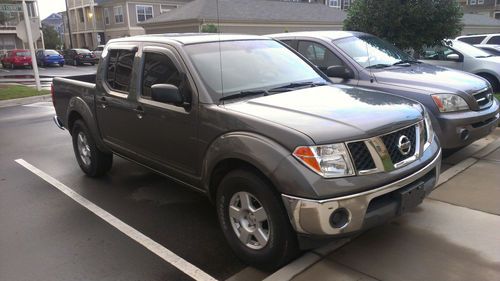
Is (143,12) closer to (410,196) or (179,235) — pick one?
(179,235)

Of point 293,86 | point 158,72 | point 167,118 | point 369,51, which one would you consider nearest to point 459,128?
point 369,51

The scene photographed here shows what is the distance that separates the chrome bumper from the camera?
2.96 metres

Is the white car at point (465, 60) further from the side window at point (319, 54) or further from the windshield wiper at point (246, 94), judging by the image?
the windshield wiper at point (246, 94)

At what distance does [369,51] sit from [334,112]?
3542mm

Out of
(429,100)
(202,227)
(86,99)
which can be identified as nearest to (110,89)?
(86,99)

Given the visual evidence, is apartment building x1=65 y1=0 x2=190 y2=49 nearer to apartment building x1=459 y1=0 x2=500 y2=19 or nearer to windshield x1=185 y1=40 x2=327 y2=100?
windshield x1=185 y1=40 x2=327 y2=100

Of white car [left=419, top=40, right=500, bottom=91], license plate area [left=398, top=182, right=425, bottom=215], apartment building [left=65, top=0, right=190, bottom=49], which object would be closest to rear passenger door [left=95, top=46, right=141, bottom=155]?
license plate area [left=398, top=182, right=425, bottom=215]

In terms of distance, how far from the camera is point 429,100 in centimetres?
532

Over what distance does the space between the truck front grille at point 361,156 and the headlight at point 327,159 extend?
0.19 feet

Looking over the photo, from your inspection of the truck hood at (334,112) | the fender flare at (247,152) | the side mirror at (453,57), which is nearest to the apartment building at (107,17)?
the side mirror at (453,57)

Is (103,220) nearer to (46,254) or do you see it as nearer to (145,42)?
(46,254)

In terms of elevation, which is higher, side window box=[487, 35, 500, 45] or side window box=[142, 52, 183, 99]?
side window box=[142, 52, 183, 99]

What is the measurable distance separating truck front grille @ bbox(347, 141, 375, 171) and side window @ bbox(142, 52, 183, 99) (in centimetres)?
172

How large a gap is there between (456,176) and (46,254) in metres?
4.37
